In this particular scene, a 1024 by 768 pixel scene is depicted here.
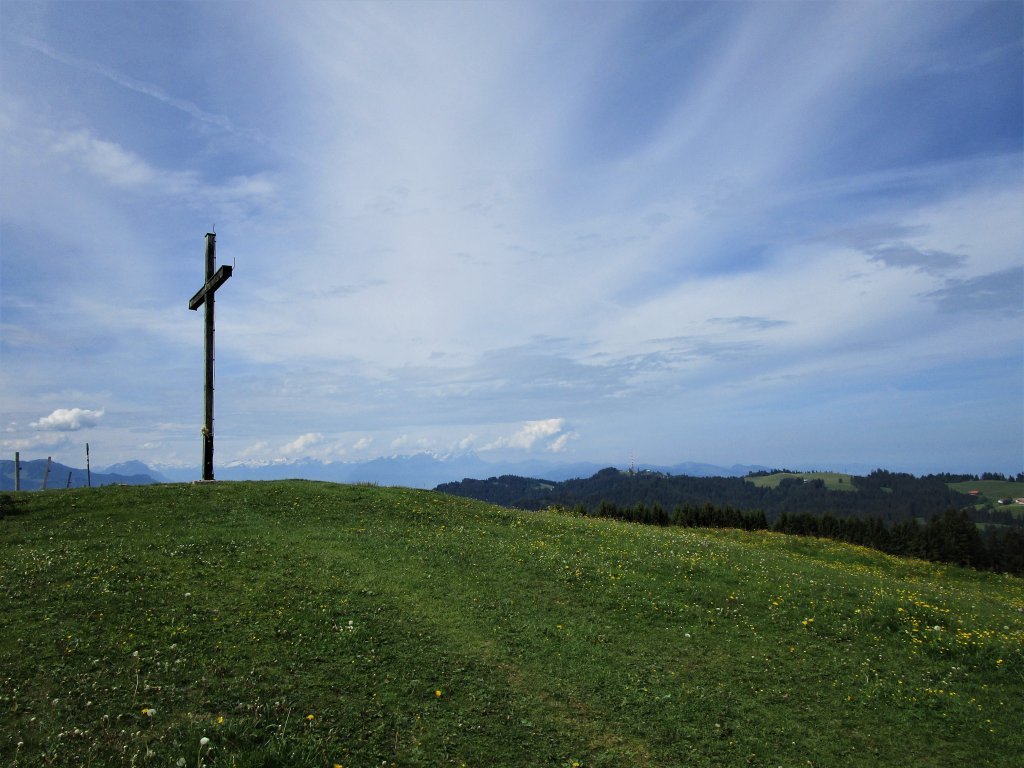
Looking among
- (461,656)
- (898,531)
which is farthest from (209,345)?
(898,531)

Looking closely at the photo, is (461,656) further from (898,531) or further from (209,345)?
(898,531)

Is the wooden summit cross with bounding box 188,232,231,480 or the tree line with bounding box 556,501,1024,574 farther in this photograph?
the tree line with bounding box 556,501,1024,574

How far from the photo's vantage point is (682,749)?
10289mm

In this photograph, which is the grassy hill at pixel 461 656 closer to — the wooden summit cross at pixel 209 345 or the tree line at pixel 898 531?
the wooden summit cross at pixel 209 345

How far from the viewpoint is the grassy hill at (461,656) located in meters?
9.66

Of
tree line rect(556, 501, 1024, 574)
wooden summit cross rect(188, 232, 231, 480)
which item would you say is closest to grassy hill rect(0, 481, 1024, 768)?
wooden summit cross rect(188, 232, 231, 480)

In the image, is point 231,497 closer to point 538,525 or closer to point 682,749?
point 538,525

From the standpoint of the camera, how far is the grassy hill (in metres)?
9.66

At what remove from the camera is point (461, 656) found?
12.8m

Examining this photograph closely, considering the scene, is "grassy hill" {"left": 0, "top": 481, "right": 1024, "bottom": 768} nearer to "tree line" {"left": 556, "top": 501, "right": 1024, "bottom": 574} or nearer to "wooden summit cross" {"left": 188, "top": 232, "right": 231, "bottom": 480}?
"wooden summit cross" {"left": 188, "top": 232, "right": 231, "bottom": 480}

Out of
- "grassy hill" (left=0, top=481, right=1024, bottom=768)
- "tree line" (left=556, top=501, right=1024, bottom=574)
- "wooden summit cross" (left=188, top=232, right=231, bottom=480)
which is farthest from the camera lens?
"tree line" (left=556, top=501, right=1024, bottom=574)

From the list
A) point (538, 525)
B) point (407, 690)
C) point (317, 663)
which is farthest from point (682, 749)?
point (538, 525)

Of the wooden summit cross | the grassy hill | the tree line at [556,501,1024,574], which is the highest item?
the wooden summit cross

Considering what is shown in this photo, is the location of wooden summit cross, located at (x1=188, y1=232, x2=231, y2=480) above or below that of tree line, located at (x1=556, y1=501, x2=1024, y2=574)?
above
